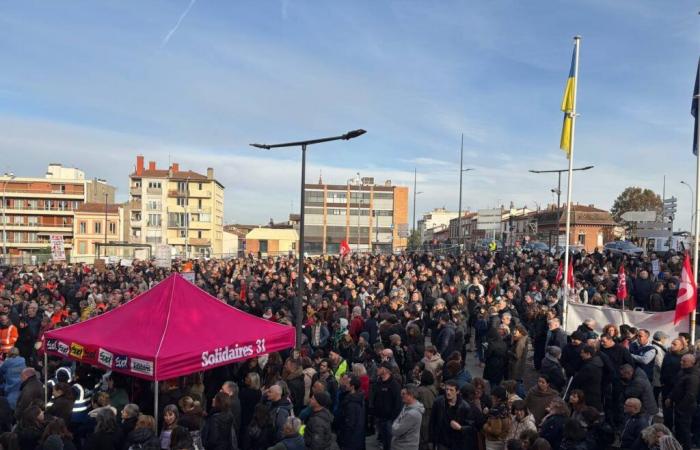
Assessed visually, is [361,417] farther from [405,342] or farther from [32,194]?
[32,194]

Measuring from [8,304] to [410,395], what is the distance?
39.7ft

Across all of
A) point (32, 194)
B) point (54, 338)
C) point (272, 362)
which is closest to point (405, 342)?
point (272, 362)

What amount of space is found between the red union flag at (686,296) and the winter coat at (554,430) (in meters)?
5.81

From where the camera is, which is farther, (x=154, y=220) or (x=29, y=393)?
(x=154, y=220)

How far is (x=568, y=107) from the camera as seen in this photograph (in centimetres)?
1480

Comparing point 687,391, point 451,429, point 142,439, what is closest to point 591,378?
point 687,391

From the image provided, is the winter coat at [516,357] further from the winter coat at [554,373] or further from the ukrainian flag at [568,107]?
the ukrainian flag at [568,107]

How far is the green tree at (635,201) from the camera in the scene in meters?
82.6

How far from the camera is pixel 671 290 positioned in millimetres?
15258

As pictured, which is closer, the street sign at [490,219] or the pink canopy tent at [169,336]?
the pink canopy tent at [169,336]

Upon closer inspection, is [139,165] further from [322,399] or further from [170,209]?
[322,399]

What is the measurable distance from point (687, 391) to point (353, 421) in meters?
4.55

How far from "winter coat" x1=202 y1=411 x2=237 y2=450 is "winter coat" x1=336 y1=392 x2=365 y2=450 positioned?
149 cm

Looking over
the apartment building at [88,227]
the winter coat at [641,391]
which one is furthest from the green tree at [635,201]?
the winter coat at [641,391]
